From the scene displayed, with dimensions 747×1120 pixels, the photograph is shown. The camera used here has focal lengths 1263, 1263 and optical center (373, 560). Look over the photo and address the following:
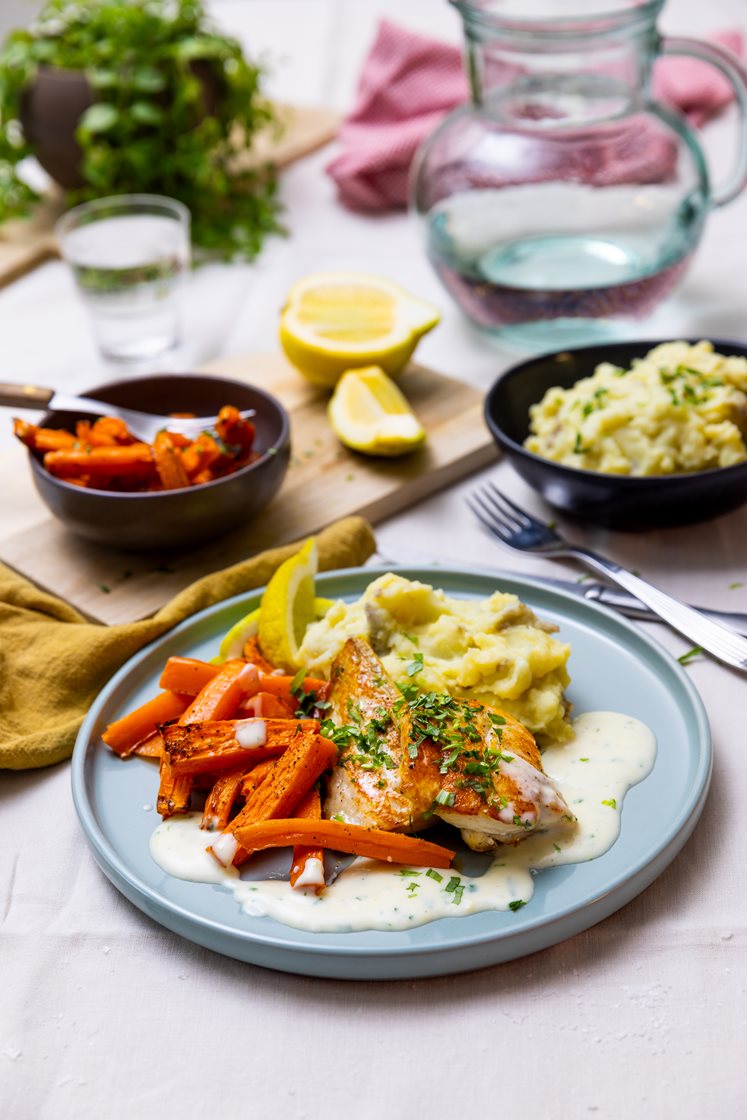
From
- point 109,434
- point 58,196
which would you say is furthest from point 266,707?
point 58,196

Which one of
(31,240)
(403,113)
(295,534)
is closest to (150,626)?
(295,534)

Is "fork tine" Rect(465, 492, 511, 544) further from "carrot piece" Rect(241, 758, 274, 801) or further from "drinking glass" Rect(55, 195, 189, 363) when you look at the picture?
"drinking glass" Rect(55, 195, 189, 363)

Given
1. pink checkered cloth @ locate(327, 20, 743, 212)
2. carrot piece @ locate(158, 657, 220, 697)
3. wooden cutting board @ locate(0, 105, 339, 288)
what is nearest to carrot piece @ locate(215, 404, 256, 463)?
carrot piece @ locate(158, 657, 220, 697)

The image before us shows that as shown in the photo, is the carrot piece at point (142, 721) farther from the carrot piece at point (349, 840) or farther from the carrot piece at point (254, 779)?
the carrot piece at point (349, 840)

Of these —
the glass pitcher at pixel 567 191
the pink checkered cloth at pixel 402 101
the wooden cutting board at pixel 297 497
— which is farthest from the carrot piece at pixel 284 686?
the pink checkered cloth at pixel 402 101

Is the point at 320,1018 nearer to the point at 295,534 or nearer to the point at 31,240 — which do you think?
the point at 295,534
